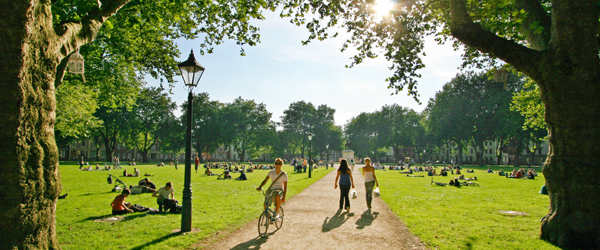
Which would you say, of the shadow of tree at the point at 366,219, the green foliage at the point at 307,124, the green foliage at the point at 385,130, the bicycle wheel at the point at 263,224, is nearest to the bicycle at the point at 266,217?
the bicycle wheel at the point at 263,224

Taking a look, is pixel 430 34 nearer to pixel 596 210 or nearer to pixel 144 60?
pixel 596 210

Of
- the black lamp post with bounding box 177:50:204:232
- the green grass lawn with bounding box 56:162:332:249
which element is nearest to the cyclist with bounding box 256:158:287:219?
the green grass lawn with bounding box 56:162:332:249

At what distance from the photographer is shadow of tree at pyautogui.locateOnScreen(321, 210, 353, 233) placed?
7.83 meters

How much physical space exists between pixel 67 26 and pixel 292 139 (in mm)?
78813

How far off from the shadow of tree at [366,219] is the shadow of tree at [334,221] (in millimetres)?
428

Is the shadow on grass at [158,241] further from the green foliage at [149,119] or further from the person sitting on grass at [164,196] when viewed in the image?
the green foliage at [149,119]

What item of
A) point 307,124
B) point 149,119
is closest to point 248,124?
point 307,124

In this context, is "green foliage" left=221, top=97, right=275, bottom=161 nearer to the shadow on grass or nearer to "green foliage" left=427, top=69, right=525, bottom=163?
"green foliage" left=427, top=69, right=525, bottom=163

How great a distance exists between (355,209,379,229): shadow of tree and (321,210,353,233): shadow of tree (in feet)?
1.40

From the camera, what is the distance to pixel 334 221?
8703 mm

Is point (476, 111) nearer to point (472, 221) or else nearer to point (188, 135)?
point (472, 221)

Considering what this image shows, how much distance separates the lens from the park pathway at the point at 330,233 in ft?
21.0

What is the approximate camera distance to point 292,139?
83500 millimetres

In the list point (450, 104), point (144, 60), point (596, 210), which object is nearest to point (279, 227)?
point (596, 210)
